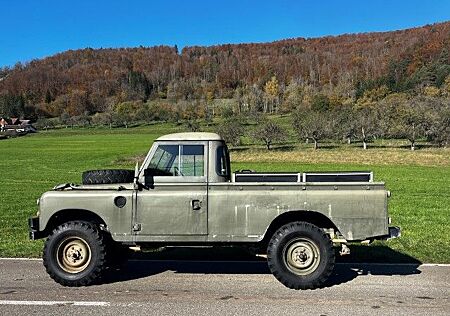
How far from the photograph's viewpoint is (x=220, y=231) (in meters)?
7.20

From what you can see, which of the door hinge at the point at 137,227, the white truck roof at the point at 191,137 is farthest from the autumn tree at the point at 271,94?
the door hinge at the point at 137,227

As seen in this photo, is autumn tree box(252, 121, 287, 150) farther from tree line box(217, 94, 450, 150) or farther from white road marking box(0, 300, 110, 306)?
white road marking box(0, 300, 110, 306)

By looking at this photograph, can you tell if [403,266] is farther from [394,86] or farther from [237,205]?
[394,86]

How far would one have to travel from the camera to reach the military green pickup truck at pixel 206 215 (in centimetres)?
708

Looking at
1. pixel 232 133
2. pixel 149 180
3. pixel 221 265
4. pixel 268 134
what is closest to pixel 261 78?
pixel 232 133

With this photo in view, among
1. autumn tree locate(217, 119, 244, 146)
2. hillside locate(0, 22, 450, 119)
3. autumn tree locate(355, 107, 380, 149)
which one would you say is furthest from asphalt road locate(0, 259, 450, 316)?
hillside locate(0, 22, 450, 119)

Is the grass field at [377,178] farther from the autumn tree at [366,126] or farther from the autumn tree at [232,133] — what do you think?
the autumn tree at [366,126]

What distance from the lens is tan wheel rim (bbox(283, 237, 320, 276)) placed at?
712 cm

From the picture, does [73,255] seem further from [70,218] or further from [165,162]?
[165,162]

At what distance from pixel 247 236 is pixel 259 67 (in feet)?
628

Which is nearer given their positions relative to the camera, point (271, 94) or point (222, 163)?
point (222, 163)

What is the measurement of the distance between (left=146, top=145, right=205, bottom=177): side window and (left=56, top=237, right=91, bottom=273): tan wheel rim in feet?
4.82

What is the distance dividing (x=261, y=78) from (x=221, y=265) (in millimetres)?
178881

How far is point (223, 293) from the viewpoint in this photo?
6.71 metres
